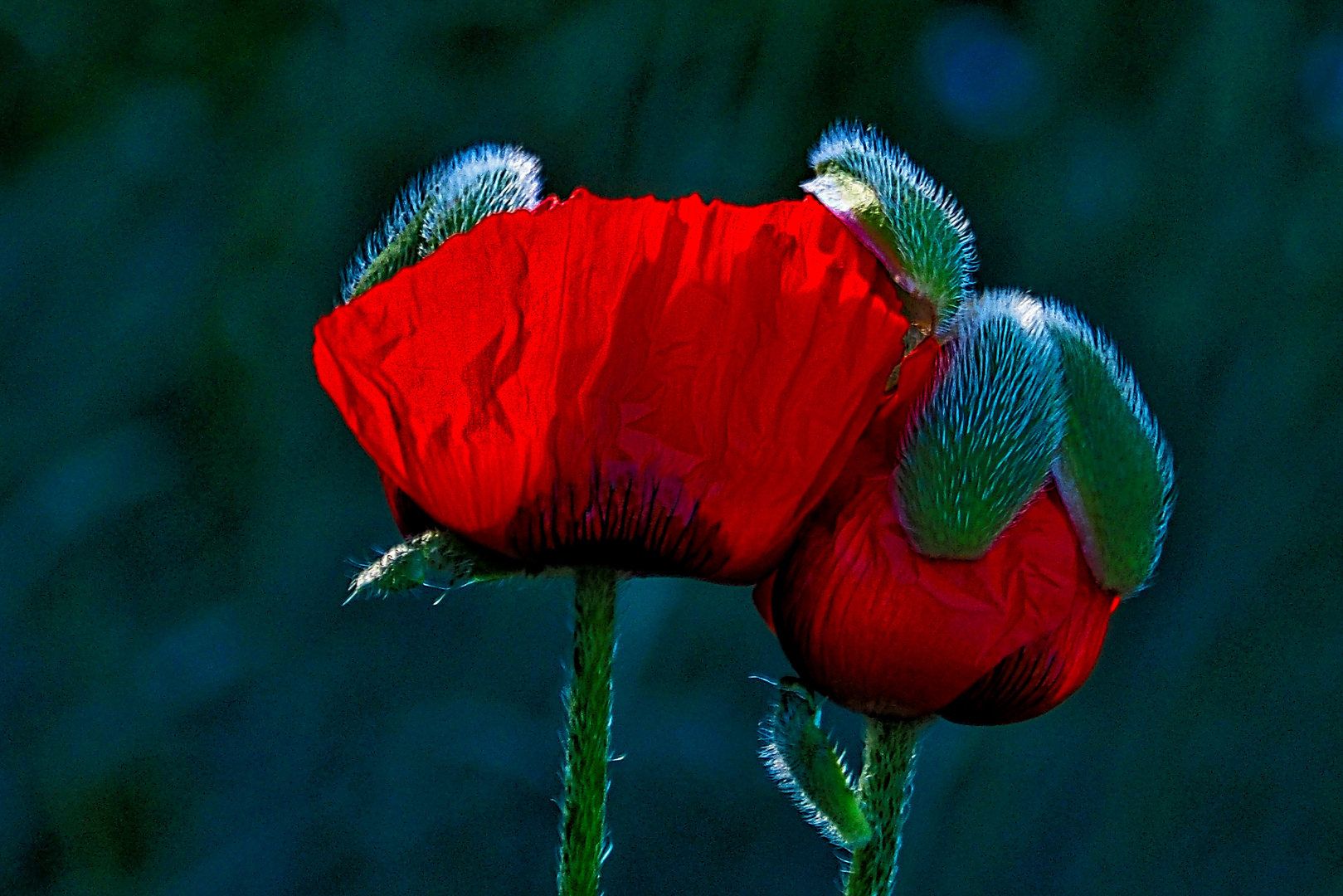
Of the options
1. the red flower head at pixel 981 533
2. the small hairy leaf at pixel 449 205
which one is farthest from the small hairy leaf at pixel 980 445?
the small hairy leaf at pixel 449 205

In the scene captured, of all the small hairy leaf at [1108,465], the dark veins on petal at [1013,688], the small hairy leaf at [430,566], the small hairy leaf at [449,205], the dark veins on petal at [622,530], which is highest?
the small hairy leaf at [449,205]

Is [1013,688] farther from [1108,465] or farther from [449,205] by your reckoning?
[449,205]

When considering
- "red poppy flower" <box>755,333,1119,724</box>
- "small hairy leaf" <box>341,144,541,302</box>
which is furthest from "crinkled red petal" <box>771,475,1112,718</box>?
"small hairy leaf" <box>341,144,541,302</box>

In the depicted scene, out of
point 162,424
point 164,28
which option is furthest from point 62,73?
point 162,424

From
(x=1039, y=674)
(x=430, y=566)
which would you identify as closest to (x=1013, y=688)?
(x=1039, y=674)

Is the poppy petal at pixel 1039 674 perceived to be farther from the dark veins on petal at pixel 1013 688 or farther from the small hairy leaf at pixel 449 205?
the small hairy leaf at pixel 449 205

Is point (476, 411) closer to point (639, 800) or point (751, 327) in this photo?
point (751, 327)

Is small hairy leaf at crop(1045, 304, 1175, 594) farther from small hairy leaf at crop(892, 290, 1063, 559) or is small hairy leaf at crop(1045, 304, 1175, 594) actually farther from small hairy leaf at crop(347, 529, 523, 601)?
small hairy leaf at crop(347, 529, 523, 601)
